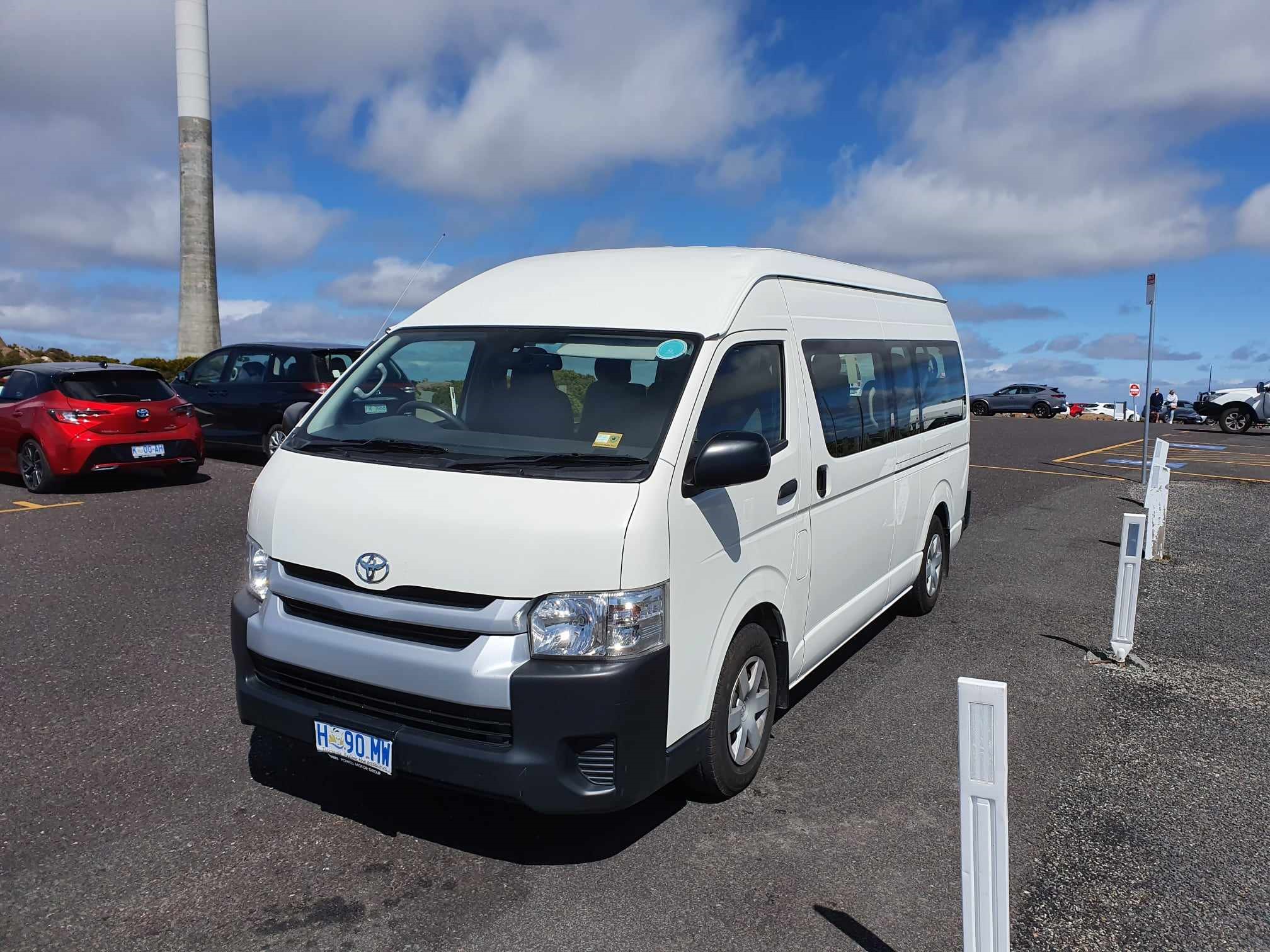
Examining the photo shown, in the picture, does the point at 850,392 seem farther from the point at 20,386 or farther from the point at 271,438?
the point at 20,386

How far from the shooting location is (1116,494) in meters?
15.1

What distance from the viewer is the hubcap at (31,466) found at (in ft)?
38.3

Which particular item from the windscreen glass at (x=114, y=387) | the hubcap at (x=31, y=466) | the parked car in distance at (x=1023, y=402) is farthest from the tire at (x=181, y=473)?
the parked car in distance at (x=1023, y=402)

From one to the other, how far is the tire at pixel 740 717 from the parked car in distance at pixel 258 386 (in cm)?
1048

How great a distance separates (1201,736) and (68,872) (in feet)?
16.9

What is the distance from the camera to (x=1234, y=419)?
33.4 meters

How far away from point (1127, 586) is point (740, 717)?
3293mm

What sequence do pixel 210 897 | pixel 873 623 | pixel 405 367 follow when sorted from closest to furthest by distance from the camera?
pixel 210 897, pixel 405 367, pixel 873 623

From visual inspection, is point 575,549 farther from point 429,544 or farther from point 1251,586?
point 1251,586

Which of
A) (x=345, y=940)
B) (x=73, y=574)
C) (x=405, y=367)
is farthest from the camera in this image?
(x=73, y=574)

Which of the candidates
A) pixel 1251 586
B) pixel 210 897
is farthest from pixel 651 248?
pixel 1251 586

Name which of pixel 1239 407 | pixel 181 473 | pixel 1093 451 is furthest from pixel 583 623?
pixel 1239 407

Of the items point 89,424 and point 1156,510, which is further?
point 89,424

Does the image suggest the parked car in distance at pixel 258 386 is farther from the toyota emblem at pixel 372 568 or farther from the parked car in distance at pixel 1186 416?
the parked car in distance at pixel 1186 416
